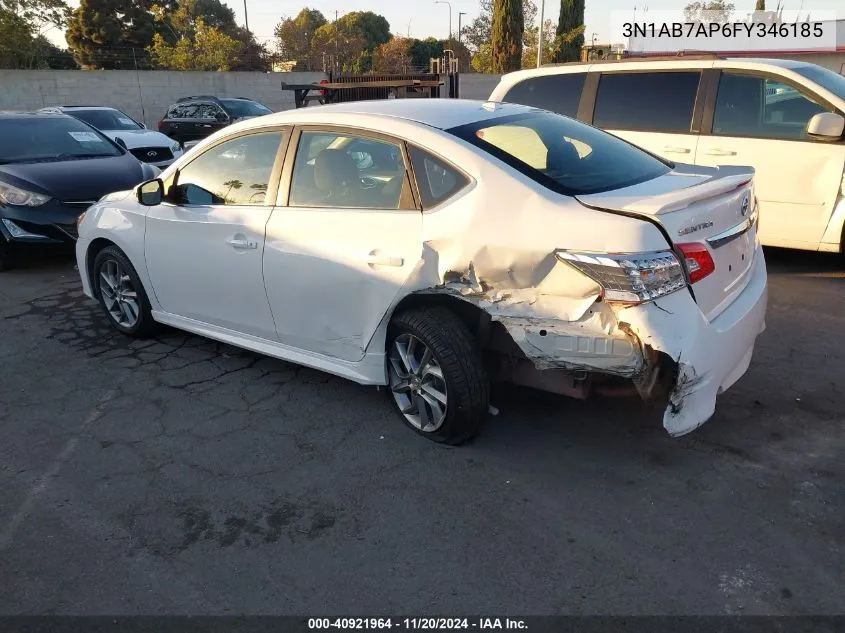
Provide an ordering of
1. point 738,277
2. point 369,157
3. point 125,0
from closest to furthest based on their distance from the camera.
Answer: point 738,277 → point 369,157 → point 125,0

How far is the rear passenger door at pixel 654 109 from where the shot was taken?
6.38 metres

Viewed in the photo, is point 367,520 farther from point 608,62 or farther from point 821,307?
point 608,62

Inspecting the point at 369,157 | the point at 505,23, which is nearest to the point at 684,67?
the point at 369,157

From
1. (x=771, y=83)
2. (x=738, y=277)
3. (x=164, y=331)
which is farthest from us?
(x=771, y=83)

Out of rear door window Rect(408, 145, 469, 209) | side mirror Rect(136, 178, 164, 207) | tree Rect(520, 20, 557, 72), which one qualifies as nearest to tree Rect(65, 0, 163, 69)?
tree Rect(520, 20, 557, 72)

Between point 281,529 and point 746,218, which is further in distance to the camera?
point 746,218

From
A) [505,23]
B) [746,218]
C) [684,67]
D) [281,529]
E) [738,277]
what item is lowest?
[281,529]

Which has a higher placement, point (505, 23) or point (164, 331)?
point (505, 23)

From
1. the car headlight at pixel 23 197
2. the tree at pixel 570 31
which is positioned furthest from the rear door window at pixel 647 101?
the tree at pixel 570 31

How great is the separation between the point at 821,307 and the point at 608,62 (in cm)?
310

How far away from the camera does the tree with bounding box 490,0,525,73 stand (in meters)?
31.6

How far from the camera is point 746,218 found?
3.48 m

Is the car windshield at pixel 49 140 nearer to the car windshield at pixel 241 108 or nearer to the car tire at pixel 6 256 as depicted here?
the car tire at pixel 6 256

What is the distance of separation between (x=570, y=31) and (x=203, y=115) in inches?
945
